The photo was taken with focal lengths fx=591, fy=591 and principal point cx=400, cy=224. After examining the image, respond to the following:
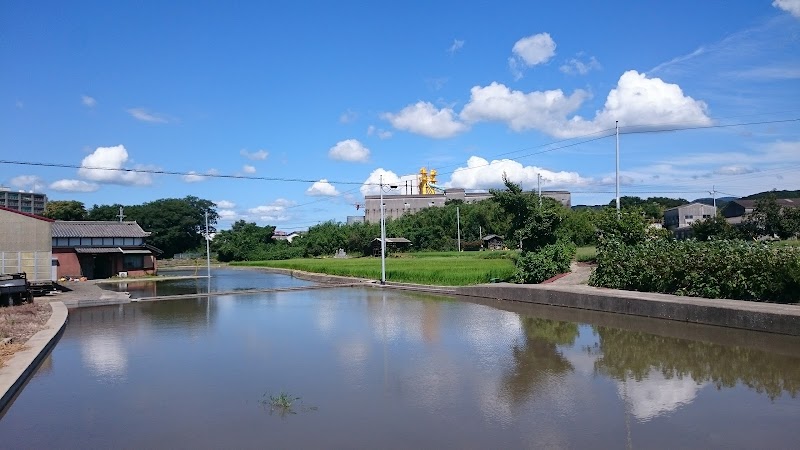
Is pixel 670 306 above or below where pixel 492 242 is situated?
below

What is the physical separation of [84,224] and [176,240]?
42.2 meters

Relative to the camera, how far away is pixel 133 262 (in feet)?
143

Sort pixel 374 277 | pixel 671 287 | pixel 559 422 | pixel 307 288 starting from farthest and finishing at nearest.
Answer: pixel 374 277 → pixel 307 288 → pixel 671 287 → pixel 559 422

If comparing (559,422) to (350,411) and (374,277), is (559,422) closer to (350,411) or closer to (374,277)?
(350,411)

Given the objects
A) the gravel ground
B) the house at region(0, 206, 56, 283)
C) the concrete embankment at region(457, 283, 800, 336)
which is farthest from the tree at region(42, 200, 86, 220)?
the concrete embankment at region(457, 283, 800, 336)

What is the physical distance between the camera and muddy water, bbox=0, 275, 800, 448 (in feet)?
21.4

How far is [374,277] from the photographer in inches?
1362

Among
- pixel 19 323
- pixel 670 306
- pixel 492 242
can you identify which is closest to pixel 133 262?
pixel 19 323

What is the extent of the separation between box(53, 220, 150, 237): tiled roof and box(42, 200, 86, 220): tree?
35155mm

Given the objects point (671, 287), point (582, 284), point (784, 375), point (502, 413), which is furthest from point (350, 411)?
point (582, 284)

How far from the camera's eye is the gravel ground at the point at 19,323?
11.7m

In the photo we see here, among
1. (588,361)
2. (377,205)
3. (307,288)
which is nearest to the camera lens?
(588,361)

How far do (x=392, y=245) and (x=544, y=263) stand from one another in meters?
44.3

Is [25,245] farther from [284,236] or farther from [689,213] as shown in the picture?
[284,236]
